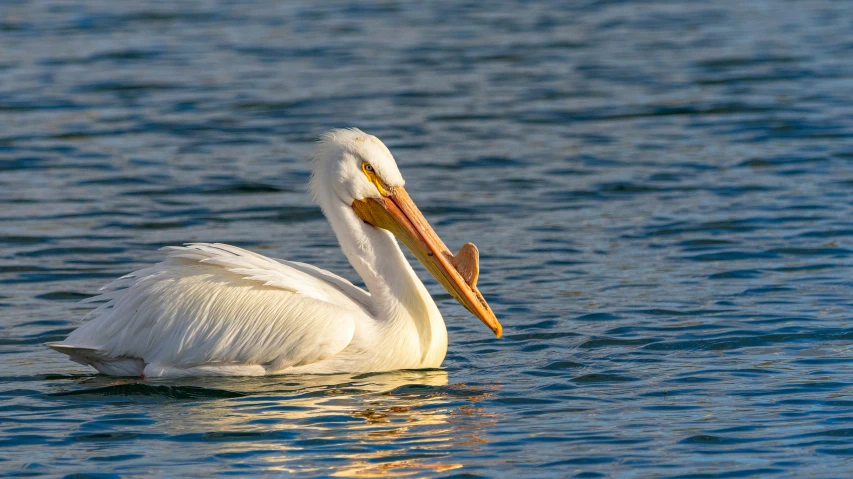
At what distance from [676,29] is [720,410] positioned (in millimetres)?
12483

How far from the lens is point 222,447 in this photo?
17.9 ft

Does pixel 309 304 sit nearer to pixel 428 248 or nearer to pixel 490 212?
pixel 428 248

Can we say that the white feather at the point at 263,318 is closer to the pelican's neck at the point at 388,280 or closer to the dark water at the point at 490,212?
the pelican's neck at the point at 388,280

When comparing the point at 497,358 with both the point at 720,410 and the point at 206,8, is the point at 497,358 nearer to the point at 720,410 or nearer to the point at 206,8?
the point at 720,410

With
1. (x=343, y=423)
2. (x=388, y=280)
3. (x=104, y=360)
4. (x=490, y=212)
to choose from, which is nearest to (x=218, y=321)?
(x=104, y=360)

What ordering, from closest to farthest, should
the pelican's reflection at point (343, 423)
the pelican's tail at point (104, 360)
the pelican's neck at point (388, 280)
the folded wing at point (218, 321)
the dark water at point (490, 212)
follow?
the pelican's reflection at point (343, 423), the dark water at point (490, 212), the folded wing at point (218, 321), the pelican's tail at point (104, 360), the pelican's neck at point (388, 280)

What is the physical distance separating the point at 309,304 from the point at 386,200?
2.30 feet

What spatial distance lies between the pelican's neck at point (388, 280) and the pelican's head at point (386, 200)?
7cm

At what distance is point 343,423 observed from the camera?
19.0 ft

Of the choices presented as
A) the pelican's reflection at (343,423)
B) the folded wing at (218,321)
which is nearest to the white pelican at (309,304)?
the folded wing at (218,321)

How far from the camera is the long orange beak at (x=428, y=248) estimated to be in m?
6.78

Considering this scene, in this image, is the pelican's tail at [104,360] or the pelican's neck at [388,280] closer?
the pelican's tail at [104,360]

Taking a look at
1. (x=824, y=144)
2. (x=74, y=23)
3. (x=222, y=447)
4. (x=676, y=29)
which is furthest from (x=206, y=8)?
(x=222, y=447)

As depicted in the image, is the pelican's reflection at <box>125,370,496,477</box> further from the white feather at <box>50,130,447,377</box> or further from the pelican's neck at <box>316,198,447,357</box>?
the pelican's neck at <box>316,198,447,357</box>
